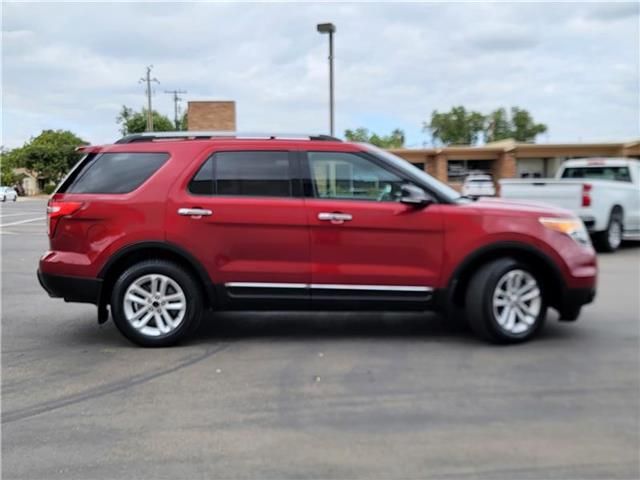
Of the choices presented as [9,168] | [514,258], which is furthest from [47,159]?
[514,258]

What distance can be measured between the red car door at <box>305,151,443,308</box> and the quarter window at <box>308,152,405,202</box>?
0.11 feet

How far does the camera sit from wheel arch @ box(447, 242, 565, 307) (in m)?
5.66

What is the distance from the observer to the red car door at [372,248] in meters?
5.67

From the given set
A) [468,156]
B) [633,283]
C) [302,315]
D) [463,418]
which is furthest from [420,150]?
[463,418]

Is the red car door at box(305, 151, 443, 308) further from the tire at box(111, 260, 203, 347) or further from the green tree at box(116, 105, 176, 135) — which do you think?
the green tree at box(116, 105, 176, 135)

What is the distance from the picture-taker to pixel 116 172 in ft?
19.4

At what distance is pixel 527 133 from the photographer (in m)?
89.2

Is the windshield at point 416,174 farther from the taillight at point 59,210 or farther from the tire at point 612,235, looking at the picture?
the tire at point 612,235

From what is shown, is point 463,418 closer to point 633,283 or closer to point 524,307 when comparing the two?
point 524,307

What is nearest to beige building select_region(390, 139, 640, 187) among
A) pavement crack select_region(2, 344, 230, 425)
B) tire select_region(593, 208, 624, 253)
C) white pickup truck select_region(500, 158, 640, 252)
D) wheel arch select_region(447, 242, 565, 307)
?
white pickup truck select_region(500, 158, 640, 252)

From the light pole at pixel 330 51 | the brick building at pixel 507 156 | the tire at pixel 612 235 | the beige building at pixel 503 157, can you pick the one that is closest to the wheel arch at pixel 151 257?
the tire at pixel 612 235

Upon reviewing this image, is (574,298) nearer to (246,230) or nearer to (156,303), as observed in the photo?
(246,230)

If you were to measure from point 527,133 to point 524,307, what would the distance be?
292 feet

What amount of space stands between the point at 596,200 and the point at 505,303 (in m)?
7.63
